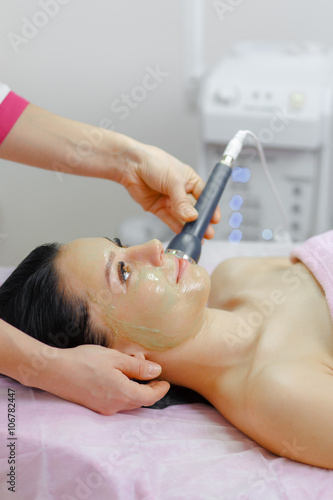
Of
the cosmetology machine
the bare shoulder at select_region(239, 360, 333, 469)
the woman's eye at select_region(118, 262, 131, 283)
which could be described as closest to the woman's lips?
the woman's eye at select_region(118, 262, 131, 283)

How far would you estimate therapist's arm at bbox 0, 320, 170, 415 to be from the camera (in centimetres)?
99

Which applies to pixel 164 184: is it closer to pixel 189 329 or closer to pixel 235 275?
pixel 235 275

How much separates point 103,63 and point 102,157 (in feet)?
3.36

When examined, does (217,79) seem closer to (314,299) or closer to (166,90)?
(166,90)

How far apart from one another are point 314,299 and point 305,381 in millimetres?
250

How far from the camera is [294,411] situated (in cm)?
102

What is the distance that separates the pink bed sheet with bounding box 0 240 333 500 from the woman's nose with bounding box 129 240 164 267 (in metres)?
0.31

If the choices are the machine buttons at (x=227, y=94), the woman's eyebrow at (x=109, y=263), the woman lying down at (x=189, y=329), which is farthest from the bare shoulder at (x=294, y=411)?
the machine buttons at (x=227, y=94)

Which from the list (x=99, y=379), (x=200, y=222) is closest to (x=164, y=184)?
(x=200, y=222)

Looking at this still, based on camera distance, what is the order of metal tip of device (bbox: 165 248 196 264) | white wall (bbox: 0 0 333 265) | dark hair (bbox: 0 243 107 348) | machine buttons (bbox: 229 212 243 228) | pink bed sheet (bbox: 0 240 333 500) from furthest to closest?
1. white wall (bbox: 0 0 333 265)
2. machine buttons (bbox: 229 212 243 228)
3. metal tip of device (bbox: 165 248 196 264)
4. dark hair (bbox: 0 243 107 348)
5. pink bed sheet (bbox: 0 240 333 500)

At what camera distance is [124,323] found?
111 cm

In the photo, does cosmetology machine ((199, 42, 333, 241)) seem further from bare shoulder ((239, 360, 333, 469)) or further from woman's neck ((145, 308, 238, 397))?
bare shoulder ((239, 360, 333, 469))

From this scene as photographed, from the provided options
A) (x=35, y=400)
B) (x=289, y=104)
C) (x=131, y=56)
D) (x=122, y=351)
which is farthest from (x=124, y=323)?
(x=131, y=56)

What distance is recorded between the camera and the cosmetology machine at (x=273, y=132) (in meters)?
1.78
